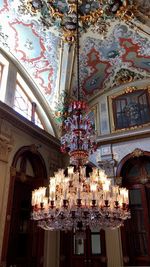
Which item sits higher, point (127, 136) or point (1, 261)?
point (127, 136)

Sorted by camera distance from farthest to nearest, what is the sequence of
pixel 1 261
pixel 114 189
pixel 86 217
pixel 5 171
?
pixel 5 171, pixel 1 261, pixel 114 189, pixel 86 217

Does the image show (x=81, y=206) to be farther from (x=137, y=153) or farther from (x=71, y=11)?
(x=71, y=11)

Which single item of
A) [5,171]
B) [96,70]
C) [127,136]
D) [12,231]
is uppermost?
[96,70]

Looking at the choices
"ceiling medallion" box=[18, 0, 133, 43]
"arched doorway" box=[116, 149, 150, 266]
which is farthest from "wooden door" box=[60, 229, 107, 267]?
"ceiling medallion" box=[18, 0, 133, 43]

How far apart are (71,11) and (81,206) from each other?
4.79 meters

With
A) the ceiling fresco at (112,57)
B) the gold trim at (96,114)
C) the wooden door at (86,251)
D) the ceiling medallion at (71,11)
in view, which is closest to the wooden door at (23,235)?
the wooden door at (86,251)

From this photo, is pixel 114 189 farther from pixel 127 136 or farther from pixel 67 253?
pixel 67 253

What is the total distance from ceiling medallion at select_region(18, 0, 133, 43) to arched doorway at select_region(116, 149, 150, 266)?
390cm

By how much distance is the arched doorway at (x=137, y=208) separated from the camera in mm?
6738

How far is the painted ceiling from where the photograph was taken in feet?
20.0

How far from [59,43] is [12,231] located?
524 cm

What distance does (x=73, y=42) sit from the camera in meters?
6.95

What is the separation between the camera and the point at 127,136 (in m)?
7.70

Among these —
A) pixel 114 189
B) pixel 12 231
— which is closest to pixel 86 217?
pixel 114 189
